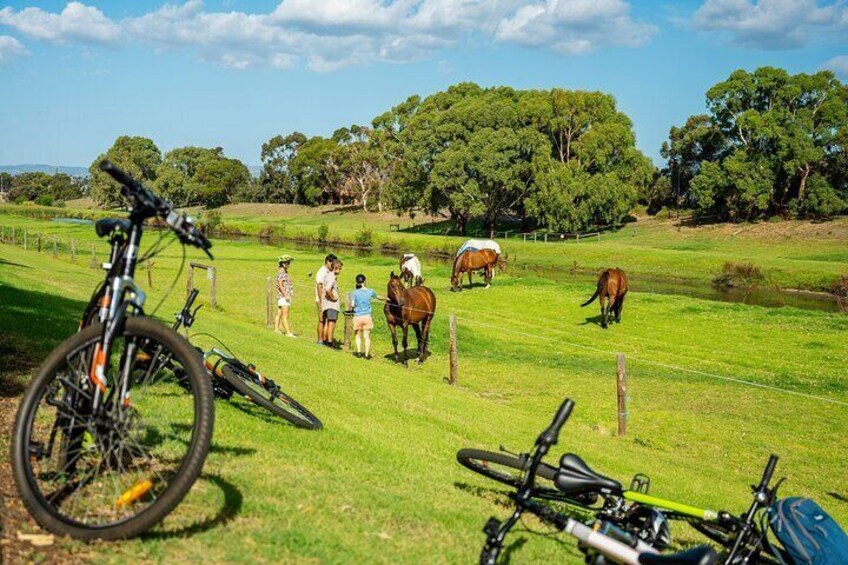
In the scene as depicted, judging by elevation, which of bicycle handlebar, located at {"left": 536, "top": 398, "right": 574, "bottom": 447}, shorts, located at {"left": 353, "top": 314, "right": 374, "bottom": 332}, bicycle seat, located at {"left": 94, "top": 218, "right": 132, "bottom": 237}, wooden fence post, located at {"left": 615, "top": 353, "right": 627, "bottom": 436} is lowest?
wooden fence post, located at {"left": 615, "top": 353, "right": 627, "bottom": 436}

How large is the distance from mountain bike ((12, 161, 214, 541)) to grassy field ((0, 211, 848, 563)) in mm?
326

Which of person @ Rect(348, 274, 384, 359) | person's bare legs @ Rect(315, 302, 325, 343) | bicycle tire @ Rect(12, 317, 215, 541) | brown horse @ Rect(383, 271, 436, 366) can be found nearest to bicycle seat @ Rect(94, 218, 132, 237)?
bicycle tire @ Rect(12, 317, 215, 541)

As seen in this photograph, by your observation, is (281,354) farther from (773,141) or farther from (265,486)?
(773,141)

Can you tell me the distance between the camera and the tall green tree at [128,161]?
116125 mm

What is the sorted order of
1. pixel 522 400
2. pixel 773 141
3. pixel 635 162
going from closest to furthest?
1. pixel 522 400
2. pixel 773 141
3. pixel 635 162

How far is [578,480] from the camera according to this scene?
423cm

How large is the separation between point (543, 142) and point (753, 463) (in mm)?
64308

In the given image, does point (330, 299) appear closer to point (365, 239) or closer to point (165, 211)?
point (165, 211)

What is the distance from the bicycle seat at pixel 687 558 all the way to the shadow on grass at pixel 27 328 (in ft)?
20.5

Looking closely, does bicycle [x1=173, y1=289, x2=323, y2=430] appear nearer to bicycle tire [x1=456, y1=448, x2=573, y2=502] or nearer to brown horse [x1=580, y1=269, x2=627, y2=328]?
bicycle tire [x1=456, y1=448, x2=573, y2=502]

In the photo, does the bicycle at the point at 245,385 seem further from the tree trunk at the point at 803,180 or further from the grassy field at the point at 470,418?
the tree trunk at the point at 803,180

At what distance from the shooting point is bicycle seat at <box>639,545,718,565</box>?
3.25 m

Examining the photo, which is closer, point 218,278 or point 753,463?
point 753,463

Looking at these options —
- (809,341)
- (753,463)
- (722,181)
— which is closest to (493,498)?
(753,463)
